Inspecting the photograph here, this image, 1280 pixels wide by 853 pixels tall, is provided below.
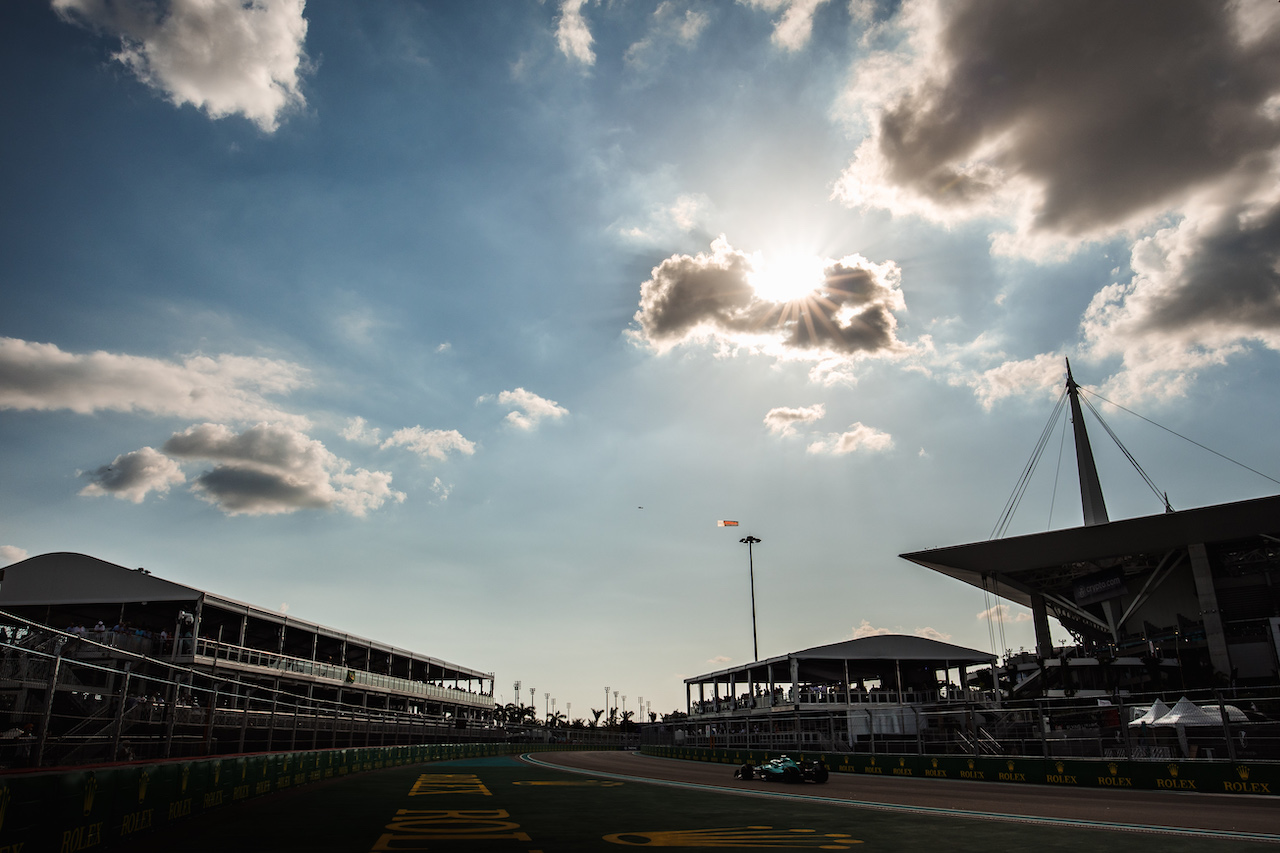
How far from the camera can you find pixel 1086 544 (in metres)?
52.7

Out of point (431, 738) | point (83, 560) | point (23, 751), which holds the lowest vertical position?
point (431, 738)

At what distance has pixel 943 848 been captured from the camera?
9.05m

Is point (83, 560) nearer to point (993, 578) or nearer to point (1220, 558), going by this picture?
point (993, 578)

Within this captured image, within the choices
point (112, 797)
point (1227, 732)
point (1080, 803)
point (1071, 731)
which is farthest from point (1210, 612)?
point (112, 797)

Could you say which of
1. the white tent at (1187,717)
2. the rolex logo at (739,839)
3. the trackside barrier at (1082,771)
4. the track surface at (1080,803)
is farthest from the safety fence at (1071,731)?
the rolex logo at (739,839)

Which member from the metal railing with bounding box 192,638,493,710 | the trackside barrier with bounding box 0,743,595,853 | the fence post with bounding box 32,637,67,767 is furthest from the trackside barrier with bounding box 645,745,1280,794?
the metal railing with bounding box 192,638,493,710

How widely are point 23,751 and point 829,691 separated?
6396cm

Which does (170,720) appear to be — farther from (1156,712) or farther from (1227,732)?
(1156,712)

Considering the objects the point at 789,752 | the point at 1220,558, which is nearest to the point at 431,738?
the point at 789,752

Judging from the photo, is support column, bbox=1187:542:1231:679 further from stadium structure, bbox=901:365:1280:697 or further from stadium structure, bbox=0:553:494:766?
stadium structure, bbox=0:553:494:766

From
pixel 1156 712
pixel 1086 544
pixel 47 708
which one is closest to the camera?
pixel 47 708

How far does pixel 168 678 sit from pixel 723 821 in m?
20.9

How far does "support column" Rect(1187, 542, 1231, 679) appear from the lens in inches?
1890

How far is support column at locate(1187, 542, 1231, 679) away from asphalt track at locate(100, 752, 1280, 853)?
37881 millimetres
